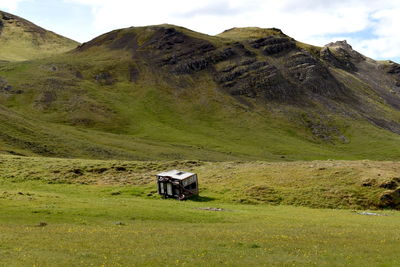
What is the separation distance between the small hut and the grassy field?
1670 mm

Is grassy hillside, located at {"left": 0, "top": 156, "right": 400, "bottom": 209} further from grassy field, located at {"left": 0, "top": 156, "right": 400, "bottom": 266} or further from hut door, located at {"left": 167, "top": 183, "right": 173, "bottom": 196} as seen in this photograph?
hut door, located at {"left": 167, "top": 183, "right": 173, "bottom": 196}

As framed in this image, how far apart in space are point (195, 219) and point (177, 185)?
16517 mm

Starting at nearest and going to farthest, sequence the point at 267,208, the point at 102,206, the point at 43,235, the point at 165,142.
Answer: the point at 43,235
the point at 102,206
the point at 267,208
the point at 165,142

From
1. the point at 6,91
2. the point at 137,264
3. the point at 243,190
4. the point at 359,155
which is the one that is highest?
the point at 6,91

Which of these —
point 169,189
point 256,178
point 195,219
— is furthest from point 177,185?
point 195,219

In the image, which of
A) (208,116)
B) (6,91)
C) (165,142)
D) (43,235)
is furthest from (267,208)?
(6,91)

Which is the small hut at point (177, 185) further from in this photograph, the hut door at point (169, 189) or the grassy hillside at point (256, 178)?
the grassy hillside at point (256, 178)

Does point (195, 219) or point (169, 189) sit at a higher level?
point (169, 189)

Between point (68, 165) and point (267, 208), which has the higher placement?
point (68, 165)

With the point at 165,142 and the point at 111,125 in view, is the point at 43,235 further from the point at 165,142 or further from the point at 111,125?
the point at 111,125

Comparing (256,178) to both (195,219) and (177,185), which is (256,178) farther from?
(195,219)

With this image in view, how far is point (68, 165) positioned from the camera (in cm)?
7269

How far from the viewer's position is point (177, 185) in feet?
185

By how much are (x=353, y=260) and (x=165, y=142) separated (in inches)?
Result: 5110
